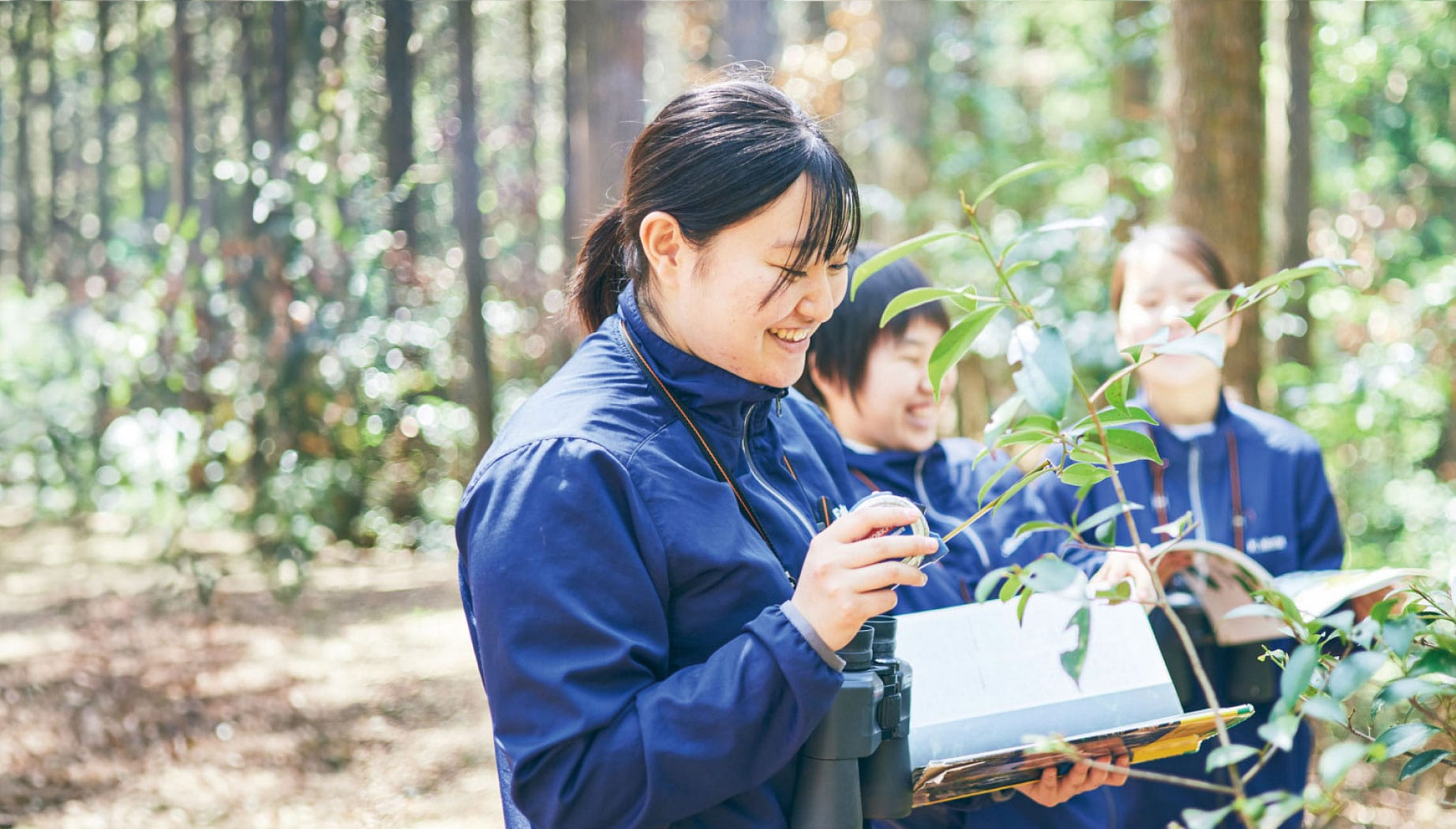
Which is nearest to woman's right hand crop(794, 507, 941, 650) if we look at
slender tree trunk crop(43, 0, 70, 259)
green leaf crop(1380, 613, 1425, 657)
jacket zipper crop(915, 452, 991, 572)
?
green leaf crop(1380, 613, 1425, 657)

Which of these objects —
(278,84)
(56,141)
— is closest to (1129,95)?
(278,84)

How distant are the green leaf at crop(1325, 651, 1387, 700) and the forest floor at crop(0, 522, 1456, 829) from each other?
11.1 ft

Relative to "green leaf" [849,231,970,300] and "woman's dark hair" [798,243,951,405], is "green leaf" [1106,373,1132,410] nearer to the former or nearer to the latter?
"green leaf" [849,231,970,300]

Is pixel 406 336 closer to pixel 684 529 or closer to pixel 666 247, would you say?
pixel 666 247

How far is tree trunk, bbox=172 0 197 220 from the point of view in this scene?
9.97 meters

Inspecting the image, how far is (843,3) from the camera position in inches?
397

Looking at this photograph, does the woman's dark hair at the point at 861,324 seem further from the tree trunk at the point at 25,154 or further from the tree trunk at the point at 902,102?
the tree trunk at the point at 25,154

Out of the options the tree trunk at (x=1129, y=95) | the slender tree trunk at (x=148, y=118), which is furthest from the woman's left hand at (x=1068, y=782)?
the slender tree trunk at (x=148, y=118)

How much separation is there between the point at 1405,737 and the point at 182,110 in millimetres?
11486

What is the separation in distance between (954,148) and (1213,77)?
3.87 m

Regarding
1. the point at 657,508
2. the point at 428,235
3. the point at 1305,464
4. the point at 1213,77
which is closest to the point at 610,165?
the point at 428,235

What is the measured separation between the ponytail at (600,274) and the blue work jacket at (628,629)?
37cm

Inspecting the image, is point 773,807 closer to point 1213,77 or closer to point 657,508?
point 657,508

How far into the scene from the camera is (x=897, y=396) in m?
2.52
